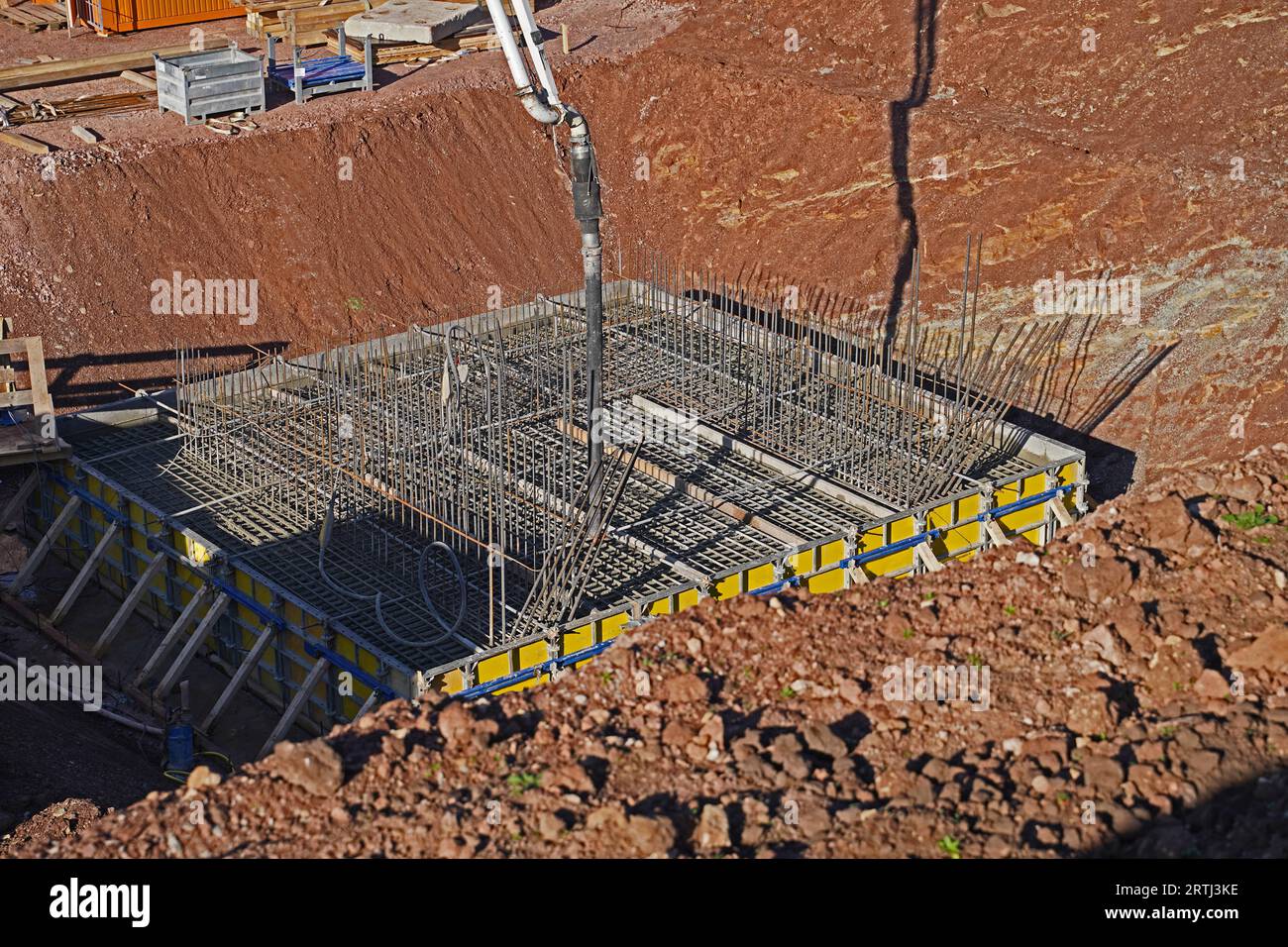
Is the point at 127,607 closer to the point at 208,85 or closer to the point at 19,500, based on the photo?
the point at 19,500

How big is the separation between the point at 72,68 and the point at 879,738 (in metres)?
20.5

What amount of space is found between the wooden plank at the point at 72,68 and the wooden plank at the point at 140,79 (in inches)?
15.6

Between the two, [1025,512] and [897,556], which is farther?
[1025,512]

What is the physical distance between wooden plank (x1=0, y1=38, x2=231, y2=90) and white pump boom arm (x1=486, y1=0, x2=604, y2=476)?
1260 cm

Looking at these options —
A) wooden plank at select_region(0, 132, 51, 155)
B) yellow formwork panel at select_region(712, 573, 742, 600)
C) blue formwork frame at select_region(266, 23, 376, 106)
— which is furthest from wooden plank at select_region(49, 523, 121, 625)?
blue formwork frame at select_region(266, 23, 376, 106)

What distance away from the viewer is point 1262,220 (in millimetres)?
23844

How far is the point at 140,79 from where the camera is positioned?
27.0m

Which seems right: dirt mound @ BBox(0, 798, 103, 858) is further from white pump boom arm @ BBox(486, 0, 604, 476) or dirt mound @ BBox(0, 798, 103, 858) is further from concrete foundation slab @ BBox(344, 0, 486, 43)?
concrete foundation slab @ BBox(344, 0, 486, 43)

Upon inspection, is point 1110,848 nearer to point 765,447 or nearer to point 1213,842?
point 1213,842

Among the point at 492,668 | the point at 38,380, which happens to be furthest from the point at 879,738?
the point at 38,380

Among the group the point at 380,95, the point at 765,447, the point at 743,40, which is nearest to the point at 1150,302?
the point at 765,447

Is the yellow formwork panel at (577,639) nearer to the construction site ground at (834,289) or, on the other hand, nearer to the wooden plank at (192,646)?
the construction site ground at (834,289)

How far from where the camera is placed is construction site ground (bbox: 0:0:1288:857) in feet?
35.0

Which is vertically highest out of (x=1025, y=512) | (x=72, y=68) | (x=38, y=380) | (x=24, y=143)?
(x=72, y=68)
